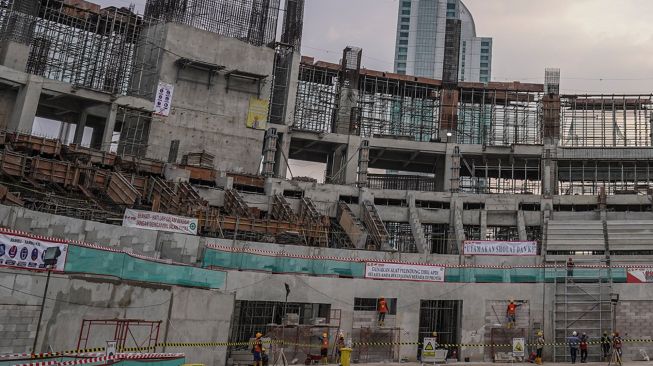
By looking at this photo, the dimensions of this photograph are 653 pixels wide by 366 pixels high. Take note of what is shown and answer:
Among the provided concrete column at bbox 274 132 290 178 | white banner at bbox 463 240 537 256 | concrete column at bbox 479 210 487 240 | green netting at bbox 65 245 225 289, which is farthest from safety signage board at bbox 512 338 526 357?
concrete column at bbox 274 132 290 178

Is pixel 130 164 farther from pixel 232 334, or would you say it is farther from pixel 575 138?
pixel 575 138

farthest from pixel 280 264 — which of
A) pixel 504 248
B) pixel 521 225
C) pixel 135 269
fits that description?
pixel 521 225

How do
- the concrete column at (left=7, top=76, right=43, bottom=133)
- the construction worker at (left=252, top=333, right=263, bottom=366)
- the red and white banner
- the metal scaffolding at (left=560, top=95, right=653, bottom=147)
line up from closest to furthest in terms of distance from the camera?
1. the construction worker at (left=252, top=333, right=263, bottom=366)
2. the red and white banner
3. the concrete column at (left=7, top=76, right=43, bottom=133)
4. the metal scaffolding at (left=560, top=95, right=653, bottom=147)

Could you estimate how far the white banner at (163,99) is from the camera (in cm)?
4762

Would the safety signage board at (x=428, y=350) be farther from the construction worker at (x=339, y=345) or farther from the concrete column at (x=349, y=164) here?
the concrete column at (x=349, y=164)

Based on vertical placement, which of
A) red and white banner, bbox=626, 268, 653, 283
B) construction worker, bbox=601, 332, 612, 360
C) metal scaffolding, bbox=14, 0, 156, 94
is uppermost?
metal scaffolding, bbox=14, 0, 156, 94

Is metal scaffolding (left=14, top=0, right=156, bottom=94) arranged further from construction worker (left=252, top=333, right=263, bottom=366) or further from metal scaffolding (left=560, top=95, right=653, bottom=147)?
metal scaffolding (left=560, top=95, right=653, bottom=147)

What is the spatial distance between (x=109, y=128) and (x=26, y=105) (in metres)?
6.00

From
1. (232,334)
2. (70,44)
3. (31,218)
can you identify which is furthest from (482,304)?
(70,44)

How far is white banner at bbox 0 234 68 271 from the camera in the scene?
48.7 feet

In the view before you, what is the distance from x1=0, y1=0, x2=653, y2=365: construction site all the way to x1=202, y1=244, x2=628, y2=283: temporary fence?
108mm

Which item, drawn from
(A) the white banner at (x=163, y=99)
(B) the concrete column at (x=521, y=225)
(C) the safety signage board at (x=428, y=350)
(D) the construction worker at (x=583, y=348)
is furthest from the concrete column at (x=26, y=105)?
(B) the concrete column at (x=521, y=225)

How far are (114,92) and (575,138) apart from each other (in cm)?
4332

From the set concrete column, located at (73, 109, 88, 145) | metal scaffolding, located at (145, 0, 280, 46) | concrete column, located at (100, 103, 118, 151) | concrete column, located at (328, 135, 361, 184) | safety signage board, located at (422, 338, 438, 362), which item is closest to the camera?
safety signage board, located at (422, 338, 438, 362)
